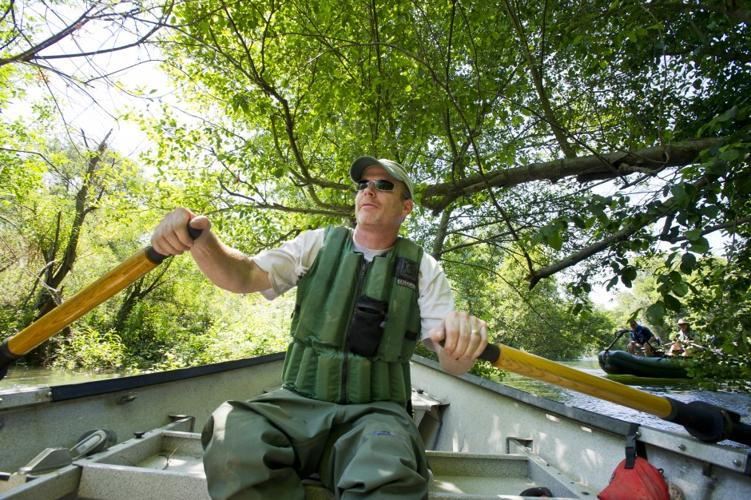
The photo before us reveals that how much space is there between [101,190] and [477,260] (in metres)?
8.36

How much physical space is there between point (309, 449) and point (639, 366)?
38.0 feet

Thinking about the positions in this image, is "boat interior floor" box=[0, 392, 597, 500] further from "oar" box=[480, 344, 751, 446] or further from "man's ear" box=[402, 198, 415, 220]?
"man's ear" box=[402, 198, 415, 220]

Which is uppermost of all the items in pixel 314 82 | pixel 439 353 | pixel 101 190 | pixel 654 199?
pixel 314 82

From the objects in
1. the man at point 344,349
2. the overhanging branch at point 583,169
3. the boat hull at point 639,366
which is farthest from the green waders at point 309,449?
the boat hull at point 639,366

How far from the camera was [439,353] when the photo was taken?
1725 mm

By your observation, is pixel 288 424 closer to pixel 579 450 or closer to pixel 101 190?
pixel 579 450

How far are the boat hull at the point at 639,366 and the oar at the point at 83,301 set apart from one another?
11601 millimetres

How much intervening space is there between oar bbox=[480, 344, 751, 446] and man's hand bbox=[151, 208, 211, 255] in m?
1.12

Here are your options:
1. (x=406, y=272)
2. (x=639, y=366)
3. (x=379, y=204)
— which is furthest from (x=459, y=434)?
→ (x=639, y=366)

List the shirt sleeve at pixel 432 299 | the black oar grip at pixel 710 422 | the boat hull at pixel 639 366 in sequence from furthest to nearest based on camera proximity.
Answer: the boat hull at pixel 639 366 → the shirt sleeve at pixel 432 299 → the black oar grip at pixel 710 422

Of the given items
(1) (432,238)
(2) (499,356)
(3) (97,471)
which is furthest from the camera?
(1) (432,238)

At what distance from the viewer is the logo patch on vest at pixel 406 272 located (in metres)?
1.92

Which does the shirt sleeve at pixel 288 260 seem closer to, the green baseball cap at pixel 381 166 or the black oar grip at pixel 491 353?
the green baseball cap at pixel 381 166

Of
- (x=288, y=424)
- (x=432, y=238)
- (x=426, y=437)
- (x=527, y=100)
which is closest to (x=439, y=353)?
(x=288, y=424)
